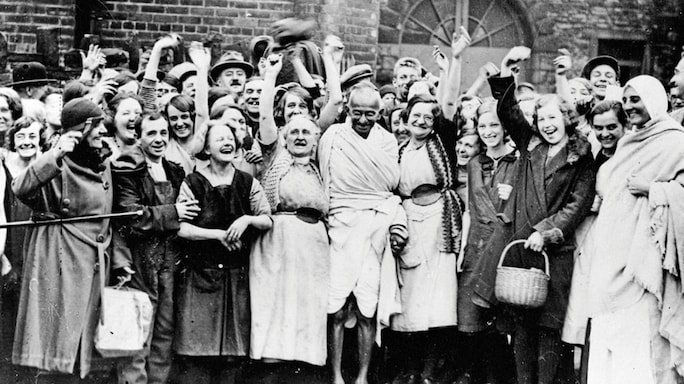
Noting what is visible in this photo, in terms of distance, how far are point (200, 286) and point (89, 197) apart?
3.01ft

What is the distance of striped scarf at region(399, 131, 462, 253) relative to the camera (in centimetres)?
695

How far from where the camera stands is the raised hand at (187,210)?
6277 mm

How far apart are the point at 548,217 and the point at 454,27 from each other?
9386 millimetres

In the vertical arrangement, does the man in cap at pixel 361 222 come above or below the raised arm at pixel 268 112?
below

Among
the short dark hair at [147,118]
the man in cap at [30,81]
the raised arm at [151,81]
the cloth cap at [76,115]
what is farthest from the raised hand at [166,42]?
the man in cap at [30,81]

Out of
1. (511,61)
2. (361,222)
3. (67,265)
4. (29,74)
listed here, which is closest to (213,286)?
(67,265)

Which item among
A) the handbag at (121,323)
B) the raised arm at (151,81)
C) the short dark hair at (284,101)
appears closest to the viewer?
the handbag at (121,323)

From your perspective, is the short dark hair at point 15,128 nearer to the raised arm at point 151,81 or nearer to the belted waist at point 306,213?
the raised arm at point 151,81

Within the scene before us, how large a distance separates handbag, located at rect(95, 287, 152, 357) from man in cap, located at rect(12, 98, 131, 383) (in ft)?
0.34

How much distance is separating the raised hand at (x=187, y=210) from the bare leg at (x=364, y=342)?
4.38 feet

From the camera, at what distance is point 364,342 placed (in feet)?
22.1

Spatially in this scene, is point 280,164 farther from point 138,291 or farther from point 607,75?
point 607,75

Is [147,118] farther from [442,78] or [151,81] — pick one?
[442,78]

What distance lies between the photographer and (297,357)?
6551 mm
